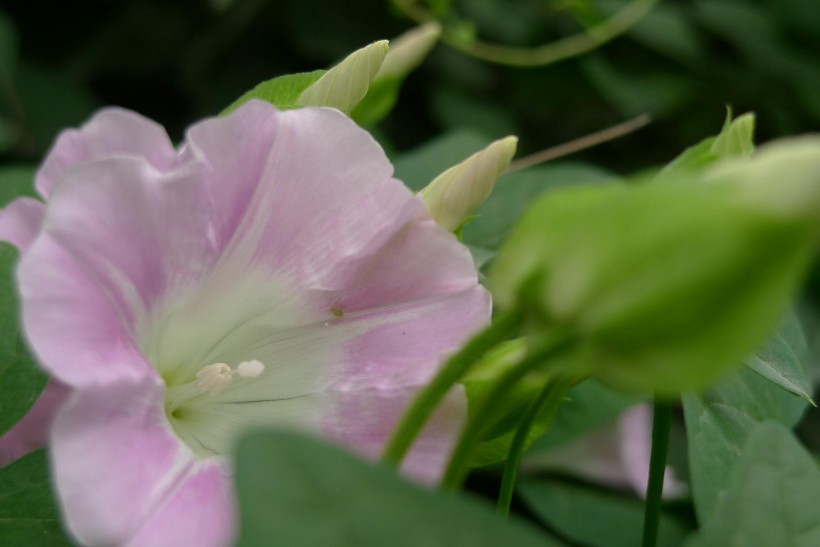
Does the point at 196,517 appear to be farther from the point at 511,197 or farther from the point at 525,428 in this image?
the point at 511,197

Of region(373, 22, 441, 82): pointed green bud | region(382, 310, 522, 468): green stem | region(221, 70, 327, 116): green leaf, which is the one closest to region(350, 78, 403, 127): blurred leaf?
region(373, 22, 441, 82): pointed green bud

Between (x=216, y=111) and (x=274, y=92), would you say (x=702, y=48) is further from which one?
(x=274, y=92)

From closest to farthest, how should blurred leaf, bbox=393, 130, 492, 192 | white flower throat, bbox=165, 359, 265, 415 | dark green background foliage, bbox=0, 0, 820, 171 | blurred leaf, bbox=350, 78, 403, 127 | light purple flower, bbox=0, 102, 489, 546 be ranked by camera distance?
light purple flower, bbox=0, 102, 489, 546 → white flower throat, bbox=165, 359, 265, 415 → blurred leaf, bbox=350, 78, 403, 127 → blurred leaf, bbox=393, 130, 492, 192 → dark green background foliage, bbox=0, 0, 820, 171

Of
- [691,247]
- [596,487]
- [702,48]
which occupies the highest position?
[691,247]

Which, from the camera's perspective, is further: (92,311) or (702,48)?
(702,48)

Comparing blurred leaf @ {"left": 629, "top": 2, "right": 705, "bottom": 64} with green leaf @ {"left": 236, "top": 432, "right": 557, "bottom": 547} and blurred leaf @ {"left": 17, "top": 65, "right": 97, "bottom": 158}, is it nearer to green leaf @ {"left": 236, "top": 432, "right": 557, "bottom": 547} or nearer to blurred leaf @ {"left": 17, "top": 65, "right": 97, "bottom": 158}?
blurred leaf @ {"left": 17, "top": 65, "right": 97, "bottom": 158}

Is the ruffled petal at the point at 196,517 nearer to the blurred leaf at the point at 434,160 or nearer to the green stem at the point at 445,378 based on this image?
the green stem at the point at 445,378

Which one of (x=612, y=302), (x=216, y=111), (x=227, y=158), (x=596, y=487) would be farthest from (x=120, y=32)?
(x=612, y=302)
